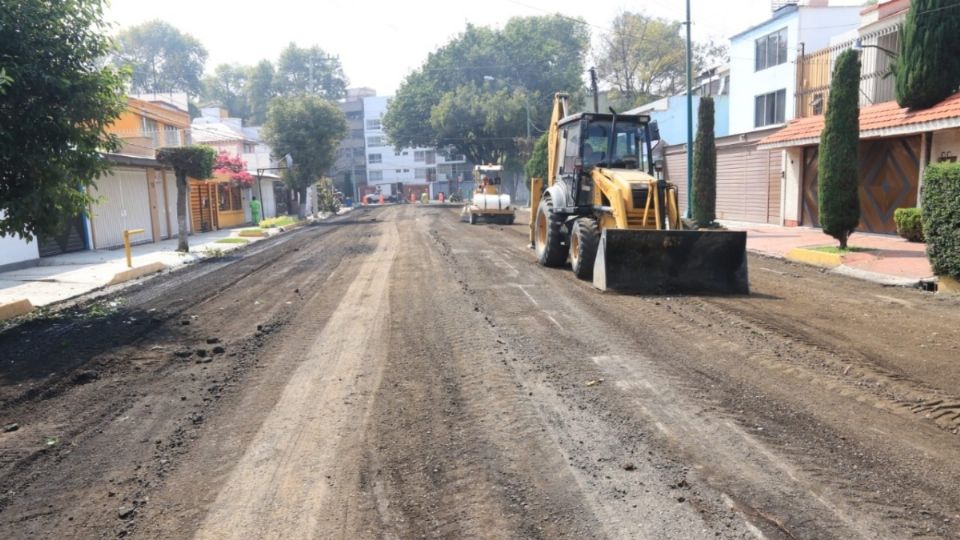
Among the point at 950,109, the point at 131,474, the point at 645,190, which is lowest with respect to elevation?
the point at 131,474

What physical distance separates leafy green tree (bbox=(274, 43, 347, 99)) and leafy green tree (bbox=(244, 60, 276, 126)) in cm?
117

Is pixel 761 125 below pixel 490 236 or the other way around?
the other way around

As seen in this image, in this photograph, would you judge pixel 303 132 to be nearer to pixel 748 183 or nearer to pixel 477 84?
pixel 748 183

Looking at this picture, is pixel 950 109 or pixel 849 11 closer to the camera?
pixel 950 109

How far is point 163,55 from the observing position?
95688 mm

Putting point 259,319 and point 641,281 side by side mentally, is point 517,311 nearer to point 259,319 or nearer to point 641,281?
point 641,281

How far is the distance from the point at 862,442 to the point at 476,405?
9.01 feet

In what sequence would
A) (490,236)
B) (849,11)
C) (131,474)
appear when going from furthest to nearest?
(849,11)
(490,236)
(131,474)

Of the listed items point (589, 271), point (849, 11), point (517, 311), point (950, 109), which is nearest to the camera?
point (517, 311)

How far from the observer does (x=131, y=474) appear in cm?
421

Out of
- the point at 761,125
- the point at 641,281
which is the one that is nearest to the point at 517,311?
the point at 641,281

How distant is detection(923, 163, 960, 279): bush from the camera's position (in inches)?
380

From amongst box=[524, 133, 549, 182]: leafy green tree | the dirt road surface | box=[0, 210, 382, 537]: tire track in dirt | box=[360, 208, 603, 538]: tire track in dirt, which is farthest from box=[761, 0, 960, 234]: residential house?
box=[524, 133, 549, 182]: leafy green tree

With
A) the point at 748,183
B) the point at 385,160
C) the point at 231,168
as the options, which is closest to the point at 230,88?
the point at 385,160
